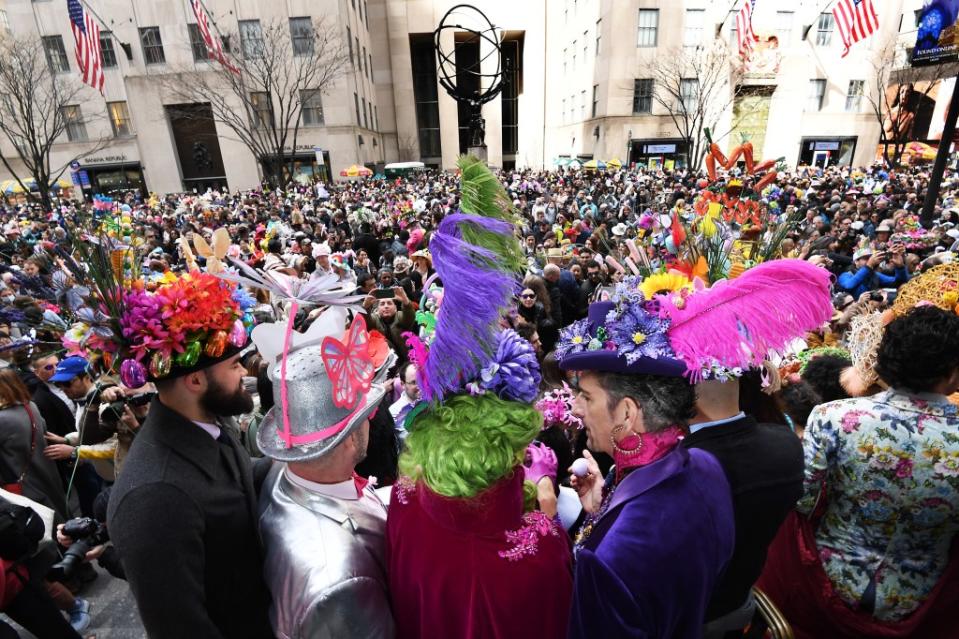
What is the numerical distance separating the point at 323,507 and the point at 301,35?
34940 millimetres

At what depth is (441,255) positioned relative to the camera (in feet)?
4.67

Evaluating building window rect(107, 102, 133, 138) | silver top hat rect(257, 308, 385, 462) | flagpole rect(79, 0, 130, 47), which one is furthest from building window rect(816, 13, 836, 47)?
building window rect(107, 102, 133, 138)

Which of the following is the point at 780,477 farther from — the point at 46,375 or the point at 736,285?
the point at 46,375

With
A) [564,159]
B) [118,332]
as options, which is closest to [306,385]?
[118,332]

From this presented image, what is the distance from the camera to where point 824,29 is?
1243 inches

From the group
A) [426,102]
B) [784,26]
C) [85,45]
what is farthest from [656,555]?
[426,102]

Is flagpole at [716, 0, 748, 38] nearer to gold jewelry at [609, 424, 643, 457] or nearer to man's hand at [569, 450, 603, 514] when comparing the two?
man's hand at [569, 450, 603, 514]

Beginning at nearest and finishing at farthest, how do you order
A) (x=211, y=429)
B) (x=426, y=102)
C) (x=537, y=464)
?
(x=211, y=429)
(x=537, y=464)
(x=426, y=102)

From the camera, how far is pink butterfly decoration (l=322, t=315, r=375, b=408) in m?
1.71

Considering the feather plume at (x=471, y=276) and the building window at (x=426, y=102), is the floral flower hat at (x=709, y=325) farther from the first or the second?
the building window at (x=426, y=102)

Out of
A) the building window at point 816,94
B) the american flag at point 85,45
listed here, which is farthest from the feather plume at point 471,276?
the building window at point 816,94

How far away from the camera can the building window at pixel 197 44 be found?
1139 inches

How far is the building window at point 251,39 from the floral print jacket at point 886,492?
3085 cm

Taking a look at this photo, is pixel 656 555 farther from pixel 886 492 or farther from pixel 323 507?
pixel 886 492
